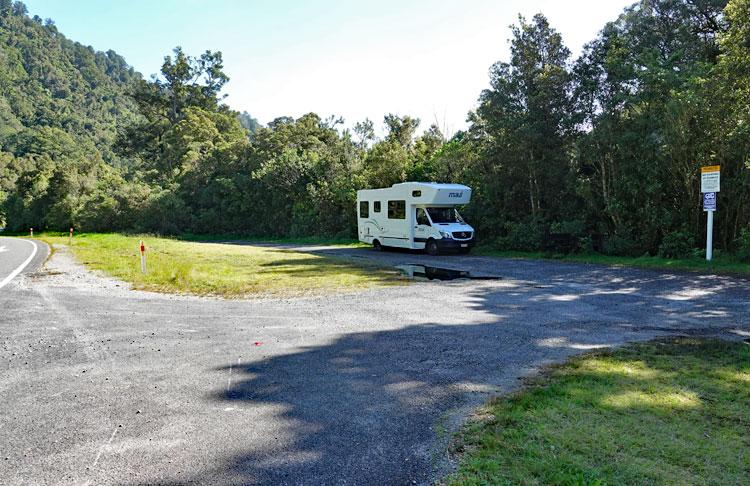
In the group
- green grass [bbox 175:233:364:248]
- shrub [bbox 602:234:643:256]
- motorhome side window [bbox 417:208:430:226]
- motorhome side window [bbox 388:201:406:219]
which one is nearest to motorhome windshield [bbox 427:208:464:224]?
motorhome side window [bbox 417:208:430:226]

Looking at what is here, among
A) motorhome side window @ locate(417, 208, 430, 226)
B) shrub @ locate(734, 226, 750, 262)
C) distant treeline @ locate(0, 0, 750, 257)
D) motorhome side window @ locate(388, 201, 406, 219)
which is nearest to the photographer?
shrub @ locate(734, 226, 750, 262)

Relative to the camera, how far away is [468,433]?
149 inches

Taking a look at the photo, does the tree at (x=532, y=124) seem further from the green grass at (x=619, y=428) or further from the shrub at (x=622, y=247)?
the green grass at (x=619, y=428)

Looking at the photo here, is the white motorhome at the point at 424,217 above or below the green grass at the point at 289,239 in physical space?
above

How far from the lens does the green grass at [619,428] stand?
124 inches

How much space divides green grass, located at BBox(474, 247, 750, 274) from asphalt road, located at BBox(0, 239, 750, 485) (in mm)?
2845

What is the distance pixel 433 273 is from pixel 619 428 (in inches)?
415

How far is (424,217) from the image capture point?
19.9 meters

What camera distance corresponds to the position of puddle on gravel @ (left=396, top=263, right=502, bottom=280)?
13227mm

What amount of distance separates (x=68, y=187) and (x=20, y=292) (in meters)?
43.0

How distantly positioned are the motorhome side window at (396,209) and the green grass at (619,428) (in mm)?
15270

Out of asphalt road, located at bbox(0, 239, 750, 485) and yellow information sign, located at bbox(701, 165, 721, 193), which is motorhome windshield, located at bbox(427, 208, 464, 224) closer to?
yellow information sign, located at bbox(701, 165, 721, 193)

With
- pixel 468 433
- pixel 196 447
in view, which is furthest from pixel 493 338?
pixel 196 447

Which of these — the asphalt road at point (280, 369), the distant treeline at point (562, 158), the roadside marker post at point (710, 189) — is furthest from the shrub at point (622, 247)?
the asphalt road at point (280, 369)
